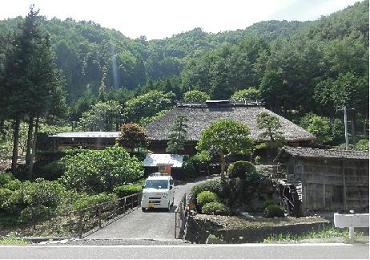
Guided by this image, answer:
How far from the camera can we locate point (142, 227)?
15.6 m

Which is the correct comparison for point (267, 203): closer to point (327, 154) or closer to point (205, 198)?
point (205, 198)

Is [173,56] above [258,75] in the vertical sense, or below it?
above

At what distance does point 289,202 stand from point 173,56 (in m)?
100

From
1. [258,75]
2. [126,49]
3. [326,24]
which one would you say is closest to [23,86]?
[258,75]

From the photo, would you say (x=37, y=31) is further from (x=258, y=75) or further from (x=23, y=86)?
(x=258, y=75)

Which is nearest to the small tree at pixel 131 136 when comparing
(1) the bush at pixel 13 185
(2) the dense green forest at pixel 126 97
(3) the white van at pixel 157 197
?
(2) the dense green forest at pixel 126 97

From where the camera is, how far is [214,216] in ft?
64.3

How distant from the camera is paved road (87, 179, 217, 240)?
13943mm

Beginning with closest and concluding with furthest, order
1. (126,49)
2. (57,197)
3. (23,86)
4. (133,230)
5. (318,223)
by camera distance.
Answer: (133,230), (318,223), (57,197), (23,86), (126,49)

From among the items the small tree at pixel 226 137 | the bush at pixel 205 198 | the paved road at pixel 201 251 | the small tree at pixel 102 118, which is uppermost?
the small tree at pixel 102 118

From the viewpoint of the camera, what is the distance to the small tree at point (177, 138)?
112 feet

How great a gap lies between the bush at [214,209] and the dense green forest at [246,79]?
15.1 metres

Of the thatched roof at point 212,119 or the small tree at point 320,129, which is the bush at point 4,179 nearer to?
the thatched roof at point 212,119

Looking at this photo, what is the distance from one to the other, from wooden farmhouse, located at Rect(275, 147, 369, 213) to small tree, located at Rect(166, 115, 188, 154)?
1371 centimetres
